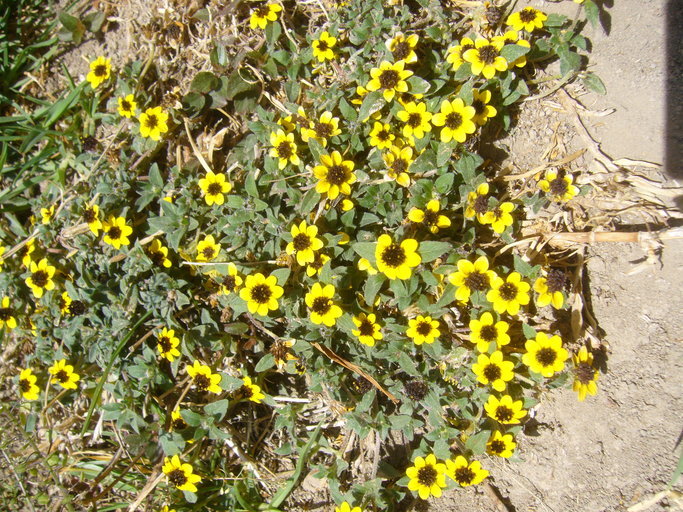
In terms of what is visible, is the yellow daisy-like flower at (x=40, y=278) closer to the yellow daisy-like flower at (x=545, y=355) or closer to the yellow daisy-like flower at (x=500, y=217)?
the yellow daisy-like flower at (x=500, y=217)

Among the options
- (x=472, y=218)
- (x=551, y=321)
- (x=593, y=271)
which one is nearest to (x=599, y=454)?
(x=551, y=321)

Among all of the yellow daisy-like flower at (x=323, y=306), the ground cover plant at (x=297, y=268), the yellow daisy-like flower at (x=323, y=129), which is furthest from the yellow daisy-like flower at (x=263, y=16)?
the yellow daisy-like flower at (x=323, y=306)

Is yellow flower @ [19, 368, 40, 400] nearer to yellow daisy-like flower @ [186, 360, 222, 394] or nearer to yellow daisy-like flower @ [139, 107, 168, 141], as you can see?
yellow daisy-like flower @ [186, 360, 222, 394]

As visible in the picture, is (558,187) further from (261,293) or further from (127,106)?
(127,106)

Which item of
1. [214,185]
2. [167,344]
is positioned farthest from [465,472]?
[214,185]

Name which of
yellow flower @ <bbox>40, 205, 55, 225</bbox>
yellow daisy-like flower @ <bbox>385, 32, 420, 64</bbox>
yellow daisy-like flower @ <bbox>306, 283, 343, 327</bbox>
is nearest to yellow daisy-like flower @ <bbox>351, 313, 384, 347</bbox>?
yellow daisy-like flower @ <bbox>306, 283, 343, 327</bbox>
